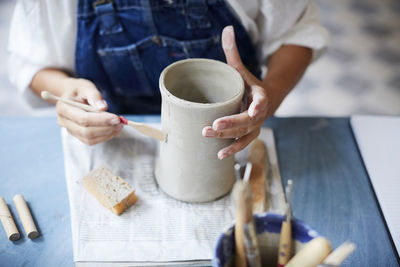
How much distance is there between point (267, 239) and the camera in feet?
1.46

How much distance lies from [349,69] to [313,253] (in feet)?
5.59

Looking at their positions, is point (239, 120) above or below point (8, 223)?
above

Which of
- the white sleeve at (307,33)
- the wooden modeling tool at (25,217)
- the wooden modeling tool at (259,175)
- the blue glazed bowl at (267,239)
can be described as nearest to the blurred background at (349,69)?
the white sleeve at (307,33)

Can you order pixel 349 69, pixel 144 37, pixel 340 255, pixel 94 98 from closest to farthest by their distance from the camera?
pixel 340 255, pixel 94 98, pixel 144 37, pixel 349 69

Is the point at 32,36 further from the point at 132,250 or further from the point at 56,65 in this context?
the point at 132,250

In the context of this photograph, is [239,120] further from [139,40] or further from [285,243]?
[139,40]

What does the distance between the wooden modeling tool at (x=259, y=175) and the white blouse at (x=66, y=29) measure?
0.24 metres

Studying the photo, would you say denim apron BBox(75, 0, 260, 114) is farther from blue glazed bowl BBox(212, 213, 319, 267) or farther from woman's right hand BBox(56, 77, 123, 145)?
blue glazed bowl BBox(212, 213, 319, 267)

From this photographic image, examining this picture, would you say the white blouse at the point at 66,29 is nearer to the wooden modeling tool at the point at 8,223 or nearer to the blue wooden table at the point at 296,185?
the blue wooden table at the point at 296,185

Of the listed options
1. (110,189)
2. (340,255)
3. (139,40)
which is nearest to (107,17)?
(139,40)

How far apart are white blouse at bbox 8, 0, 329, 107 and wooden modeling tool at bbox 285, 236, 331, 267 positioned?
1.61 ft

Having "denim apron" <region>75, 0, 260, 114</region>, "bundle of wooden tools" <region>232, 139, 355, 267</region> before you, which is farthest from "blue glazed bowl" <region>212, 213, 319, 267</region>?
"denim apron" <region>75, 0, 260, 114</region>

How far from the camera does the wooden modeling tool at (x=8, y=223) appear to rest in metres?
0.56

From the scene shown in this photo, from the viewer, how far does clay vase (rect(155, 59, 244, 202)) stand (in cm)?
51
